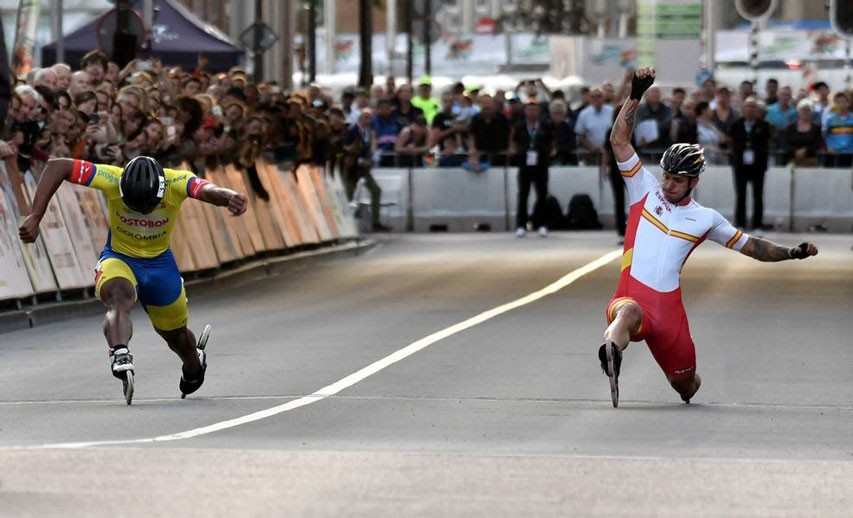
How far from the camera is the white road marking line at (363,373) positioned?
12406mm

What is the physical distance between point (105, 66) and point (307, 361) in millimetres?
8926

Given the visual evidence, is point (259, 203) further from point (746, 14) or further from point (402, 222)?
point (746, 14)

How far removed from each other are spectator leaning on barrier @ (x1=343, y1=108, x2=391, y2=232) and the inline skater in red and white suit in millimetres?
20695

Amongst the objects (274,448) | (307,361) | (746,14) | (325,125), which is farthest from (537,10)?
(274,448)

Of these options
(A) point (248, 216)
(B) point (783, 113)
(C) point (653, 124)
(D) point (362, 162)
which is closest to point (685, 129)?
(C) point (653, 124)

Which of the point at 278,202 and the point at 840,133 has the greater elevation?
the point at 840,133

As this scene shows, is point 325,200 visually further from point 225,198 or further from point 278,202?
point 225,198

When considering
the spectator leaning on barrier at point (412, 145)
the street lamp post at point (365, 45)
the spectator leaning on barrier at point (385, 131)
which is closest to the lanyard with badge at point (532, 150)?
the spectator leaning on barrier at point (412, 145)

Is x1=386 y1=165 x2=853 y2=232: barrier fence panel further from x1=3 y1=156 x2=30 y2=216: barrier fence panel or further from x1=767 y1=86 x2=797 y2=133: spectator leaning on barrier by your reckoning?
x1=3 y1=156 x2=30 y2=216: barrier fence panel

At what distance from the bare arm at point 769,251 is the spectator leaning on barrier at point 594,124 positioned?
22.4 meters

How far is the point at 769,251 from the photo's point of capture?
47.3 ft

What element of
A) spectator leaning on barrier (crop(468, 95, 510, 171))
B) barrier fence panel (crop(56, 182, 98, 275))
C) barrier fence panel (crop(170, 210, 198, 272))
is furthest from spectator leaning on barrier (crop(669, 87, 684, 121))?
barrier fence panel (crop(56, 182, 98, 275))

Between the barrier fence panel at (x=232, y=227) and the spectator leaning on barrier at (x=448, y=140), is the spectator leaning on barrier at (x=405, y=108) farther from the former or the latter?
the barrier fence panel at (x=232, y=227)

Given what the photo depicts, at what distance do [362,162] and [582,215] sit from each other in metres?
3.45
